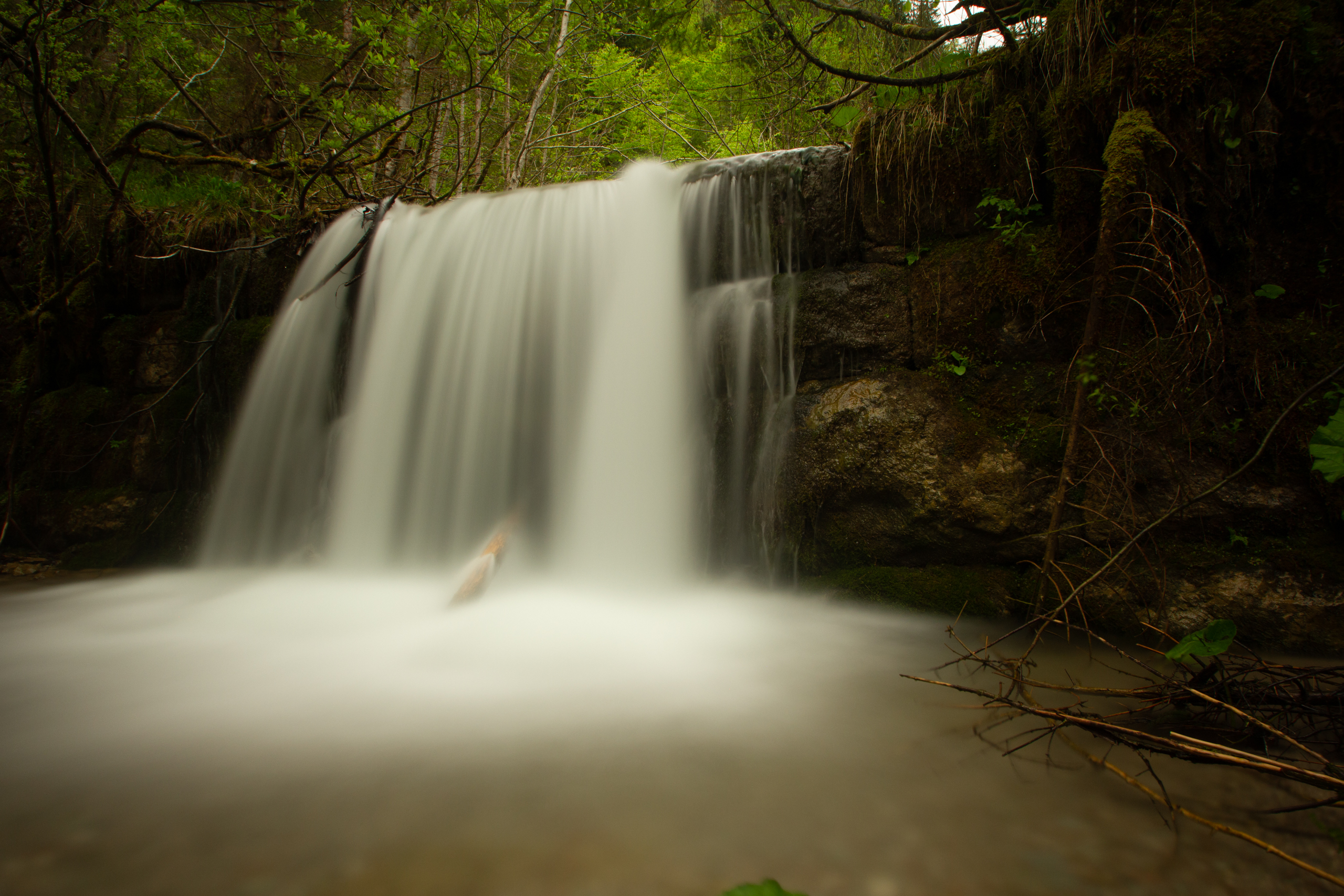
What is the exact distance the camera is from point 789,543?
406 cm

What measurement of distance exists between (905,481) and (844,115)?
353 cm

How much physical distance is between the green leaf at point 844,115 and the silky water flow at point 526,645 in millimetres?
1422

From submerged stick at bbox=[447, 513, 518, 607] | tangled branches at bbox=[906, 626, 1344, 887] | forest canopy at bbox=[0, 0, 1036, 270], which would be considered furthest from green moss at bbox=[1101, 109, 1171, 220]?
submerged stick at bbox=[447, 513, 518, 607]

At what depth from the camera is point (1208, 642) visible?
178 centimetres

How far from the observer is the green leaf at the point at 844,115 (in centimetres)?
538

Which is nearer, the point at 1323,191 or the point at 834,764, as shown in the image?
the point at 834,764

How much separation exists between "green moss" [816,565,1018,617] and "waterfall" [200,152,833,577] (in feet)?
1.75

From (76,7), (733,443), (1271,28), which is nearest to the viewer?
(1271,28)

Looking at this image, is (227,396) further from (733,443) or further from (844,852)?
(844,852)

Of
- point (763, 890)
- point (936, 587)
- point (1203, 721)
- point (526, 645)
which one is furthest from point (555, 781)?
point (936, 587)

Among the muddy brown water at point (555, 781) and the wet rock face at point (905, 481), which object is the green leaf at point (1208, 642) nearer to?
the muddy brown water at point (555, 781)

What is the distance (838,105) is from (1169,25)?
250cm

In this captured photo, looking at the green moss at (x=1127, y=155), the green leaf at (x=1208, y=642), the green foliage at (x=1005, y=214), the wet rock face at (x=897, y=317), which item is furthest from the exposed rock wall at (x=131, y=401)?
the green leaf at (x=1208, y=642)

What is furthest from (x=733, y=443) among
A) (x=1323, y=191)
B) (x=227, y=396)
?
(x=227, y=396)
